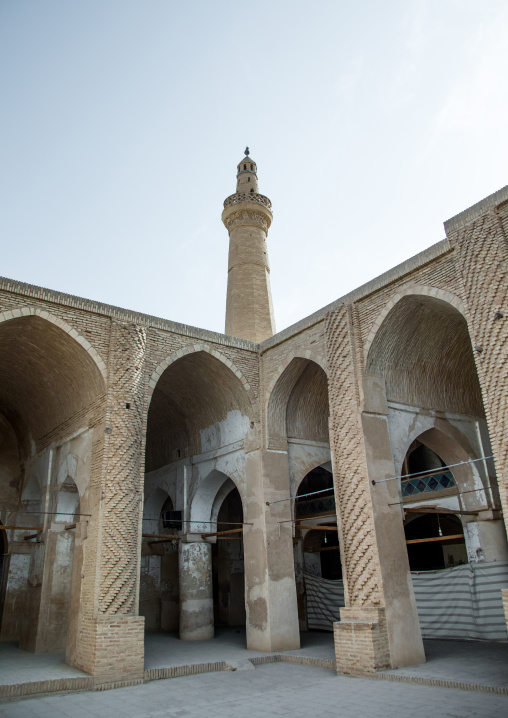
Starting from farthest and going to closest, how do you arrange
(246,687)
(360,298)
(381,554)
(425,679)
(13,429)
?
(13,429)
(360,298)
(381,554)
(246,687)
(425,679)

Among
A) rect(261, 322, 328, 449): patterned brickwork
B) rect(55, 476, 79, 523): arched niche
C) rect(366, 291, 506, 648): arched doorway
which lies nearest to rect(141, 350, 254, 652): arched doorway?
rect(261, 322, 328, 449): patterned brickwork

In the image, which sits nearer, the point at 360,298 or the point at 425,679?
the point at 425,679

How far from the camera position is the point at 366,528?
24.7ft

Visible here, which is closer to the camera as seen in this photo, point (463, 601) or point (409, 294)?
point (409, 294)

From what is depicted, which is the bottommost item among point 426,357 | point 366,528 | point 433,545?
point 366,528

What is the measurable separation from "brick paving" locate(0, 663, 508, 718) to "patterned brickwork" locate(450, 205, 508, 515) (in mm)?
1973

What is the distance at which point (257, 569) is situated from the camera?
9.27m

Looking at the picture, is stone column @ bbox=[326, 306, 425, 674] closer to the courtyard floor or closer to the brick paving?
the courtyard floor

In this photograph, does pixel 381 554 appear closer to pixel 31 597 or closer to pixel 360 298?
pixel 360 298

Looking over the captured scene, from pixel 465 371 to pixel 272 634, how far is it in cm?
518

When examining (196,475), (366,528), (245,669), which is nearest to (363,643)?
(366,528)

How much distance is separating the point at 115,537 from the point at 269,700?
291 centimetres

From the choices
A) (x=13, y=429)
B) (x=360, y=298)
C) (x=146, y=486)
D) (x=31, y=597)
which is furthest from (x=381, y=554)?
(x=13, y=429)

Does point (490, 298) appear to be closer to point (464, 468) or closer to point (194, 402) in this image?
point (464, 468)
